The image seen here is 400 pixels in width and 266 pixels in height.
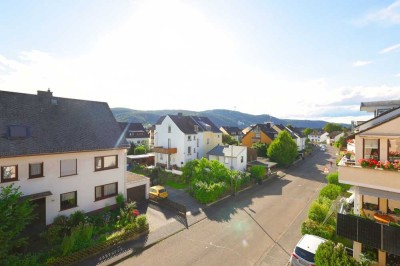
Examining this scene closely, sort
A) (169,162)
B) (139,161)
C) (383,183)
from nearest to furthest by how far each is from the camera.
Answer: (383,183) → (169,162) → (139,161)

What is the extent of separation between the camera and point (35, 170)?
18.1 meters

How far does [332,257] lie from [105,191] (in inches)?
794

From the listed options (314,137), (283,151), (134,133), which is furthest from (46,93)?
(314,137)

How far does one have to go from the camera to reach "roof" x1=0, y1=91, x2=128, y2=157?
1781 cm

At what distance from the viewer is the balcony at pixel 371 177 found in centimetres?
1150

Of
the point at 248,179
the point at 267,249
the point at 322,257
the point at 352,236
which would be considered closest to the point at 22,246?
the point at 267,249

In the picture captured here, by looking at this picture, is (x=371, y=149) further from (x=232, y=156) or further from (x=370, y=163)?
(x=232, y=156)

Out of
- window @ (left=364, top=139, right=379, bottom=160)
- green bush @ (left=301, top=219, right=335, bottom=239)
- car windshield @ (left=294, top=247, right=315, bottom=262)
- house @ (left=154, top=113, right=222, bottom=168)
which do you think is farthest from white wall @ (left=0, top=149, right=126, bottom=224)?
window @ (left=364, top=139, right=379, bottom=160)

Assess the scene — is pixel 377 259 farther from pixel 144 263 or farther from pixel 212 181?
pixel 212 181

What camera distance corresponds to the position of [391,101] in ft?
55.5

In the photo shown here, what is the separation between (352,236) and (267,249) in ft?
22.8

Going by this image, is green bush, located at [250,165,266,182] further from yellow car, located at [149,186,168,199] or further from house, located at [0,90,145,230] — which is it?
house, located at [0,90,145,230]

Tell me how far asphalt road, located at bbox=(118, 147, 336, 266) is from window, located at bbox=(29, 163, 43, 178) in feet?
33.0

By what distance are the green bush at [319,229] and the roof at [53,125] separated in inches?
735
